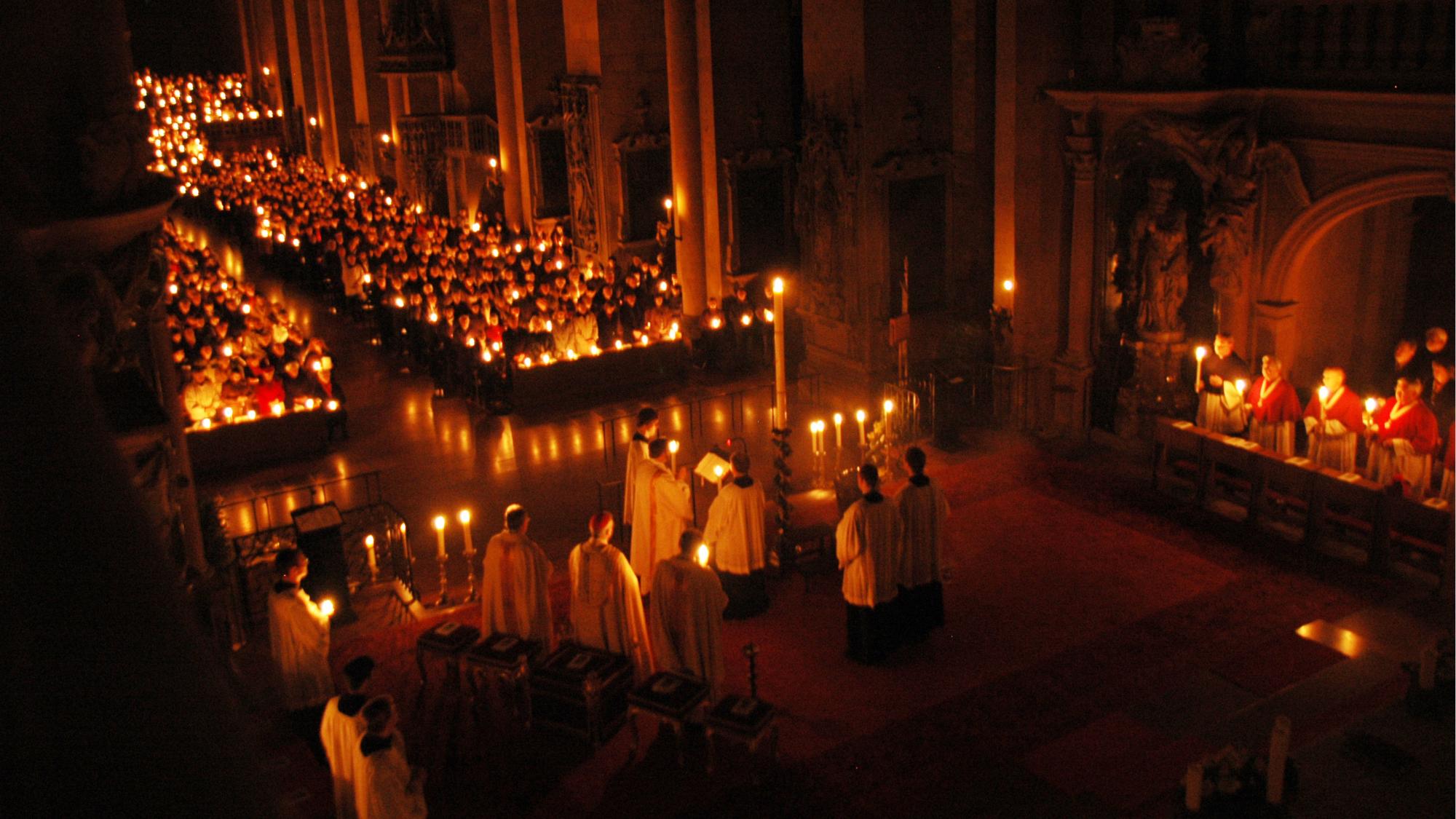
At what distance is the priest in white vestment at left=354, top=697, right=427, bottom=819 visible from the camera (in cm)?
778

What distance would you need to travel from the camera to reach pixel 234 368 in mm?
18266

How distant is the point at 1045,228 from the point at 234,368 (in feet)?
37.4

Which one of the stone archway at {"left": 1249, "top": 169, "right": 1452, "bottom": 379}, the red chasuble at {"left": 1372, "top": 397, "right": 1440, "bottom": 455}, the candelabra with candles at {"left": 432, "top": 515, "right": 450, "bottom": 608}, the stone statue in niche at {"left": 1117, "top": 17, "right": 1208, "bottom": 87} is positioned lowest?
the candelabra with candles at {"left": 432, "top": 515, "right": 450, "bottom": 608}

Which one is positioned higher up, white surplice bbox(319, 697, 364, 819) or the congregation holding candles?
the congregation holding candles

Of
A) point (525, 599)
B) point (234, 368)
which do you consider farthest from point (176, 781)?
point (234, 368)

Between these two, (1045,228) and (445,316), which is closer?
(1045,228)

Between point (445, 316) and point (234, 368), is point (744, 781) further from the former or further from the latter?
point (445, 316)

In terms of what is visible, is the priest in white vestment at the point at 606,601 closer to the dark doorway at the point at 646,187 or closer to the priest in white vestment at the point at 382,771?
the priest in white vestment at the point at 382,771

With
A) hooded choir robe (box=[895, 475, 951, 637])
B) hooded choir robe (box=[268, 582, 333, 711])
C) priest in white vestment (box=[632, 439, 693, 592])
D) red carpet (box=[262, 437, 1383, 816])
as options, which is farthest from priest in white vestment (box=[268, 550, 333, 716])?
hooded choir robe (box=[895, 475, 951, 637])

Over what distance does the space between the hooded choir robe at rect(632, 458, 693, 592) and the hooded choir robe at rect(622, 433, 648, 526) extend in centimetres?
16

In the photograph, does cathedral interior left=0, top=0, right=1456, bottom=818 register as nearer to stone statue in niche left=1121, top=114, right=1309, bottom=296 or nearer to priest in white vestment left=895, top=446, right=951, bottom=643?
stone statue in niche left=1121, top=114, right=1309, bottom=296

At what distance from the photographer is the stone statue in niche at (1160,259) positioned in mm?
15180

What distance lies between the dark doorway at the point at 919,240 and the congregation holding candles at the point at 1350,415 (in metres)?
5.08

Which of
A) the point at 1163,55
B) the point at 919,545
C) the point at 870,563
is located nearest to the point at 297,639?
the point at 870,563
